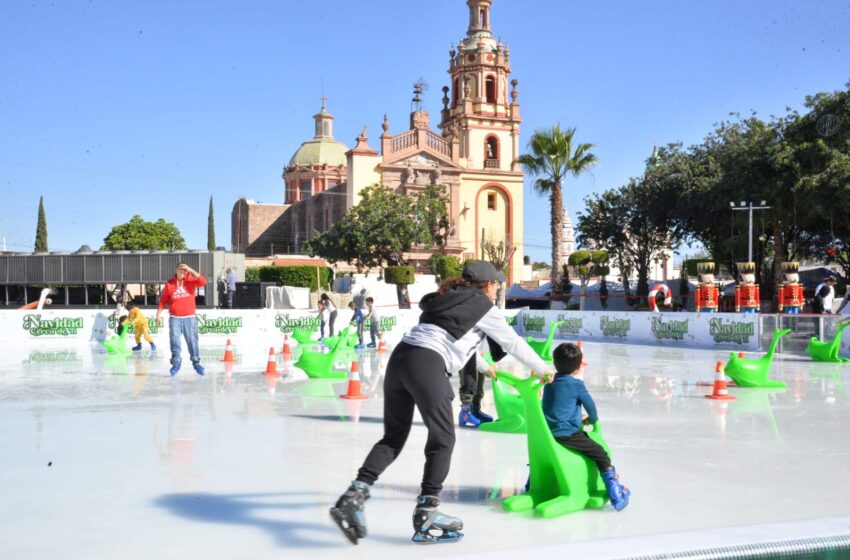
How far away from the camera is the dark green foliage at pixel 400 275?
1937 inches

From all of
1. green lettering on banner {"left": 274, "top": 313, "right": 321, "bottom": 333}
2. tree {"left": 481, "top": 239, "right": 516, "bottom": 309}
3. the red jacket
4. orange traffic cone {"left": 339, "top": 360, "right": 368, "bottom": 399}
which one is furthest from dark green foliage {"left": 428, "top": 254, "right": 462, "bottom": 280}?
orange traffic cone {"left": 339, "top": 360, "right": 368, "bottom": 399}

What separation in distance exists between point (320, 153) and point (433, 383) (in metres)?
80.9

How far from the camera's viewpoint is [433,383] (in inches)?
167

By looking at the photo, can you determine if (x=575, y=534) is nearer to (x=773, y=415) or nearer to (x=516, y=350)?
(x=516, y=350)

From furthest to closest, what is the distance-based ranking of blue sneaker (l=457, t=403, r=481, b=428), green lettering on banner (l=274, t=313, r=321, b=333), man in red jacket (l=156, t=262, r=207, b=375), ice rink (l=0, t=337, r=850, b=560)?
green lettering on banner (l=274, t=313, r=321, b=333) → man in red jacket (l=156, t=262, r=207, b=375) → blue sneaker (l=457, t=403, r=481, b=428) → ice rink (l=0, t=337, r=850, b=560)

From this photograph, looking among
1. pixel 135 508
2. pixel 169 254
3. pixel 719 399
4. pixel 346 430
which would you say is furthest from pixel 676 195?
pixel 135 508

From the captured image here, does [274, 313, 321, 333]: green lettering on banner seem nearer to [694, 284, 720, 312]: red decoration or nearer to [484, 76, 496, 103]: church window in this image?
[694, 284, 720, 312]: red decoration

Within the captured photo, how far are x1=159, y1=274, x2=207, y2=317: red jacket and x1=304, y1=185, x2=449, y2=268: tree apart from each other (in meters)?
39.2

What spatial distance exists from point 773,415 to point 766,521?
503cm

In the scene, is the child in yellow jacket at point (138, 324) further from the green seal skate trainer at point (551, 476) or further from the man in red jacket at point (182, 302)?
the green seal skate trainer at point (551, 476)

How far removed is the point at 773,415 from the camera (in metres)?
9.35

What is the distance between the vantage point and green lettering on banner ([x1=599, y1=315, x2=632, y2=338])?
25000 millimetres

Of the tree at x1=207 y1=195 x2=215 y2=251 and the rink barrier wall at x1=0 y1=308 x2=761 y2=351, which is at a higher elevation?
the tree at x1=207 y1=195 x2=215 y2=251

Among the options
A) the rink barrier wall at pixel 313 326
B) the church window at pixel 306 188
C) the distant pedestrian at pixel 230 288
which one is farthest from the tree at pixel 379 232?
the church window at pixel 306 188
